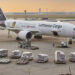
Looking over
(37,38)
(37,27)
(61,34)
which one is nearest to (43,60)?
(61,34)

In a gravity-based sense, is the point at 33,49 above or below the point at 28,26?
below

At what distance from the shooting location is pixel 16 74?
40.9ft

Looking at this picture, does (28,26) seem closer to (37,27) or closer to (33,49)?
(37,27)

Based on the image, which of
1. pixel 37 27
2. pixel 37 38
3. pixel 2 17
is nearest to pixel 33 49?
pixel 37 27

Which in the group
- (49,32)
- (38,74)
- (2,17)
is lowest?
(38,74)

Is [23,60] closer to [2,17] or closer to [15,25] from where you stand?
[15,25]

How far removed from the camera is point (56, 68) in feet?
45.2

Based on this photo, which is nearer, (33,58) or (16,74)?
(16,74)

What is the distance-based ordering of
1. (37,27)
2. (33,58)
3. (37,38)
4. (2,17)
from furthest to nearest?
(2,17), (37,38), (37,27), (33,58)

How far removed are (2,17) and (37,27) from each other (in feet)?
31.0

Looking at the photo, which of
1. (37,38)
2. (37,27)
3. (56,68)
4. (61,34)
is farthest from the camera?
(37,38)

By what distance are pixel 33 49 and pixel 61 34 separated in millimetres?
5641

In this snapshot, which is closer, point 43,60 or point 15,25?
point 43,60

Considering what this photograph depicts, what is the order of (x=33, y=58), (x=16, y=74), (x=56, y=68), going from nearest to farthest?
1. (x=16, y=74)
2. (x=56, y=68)
3. (x=33, y=58)
